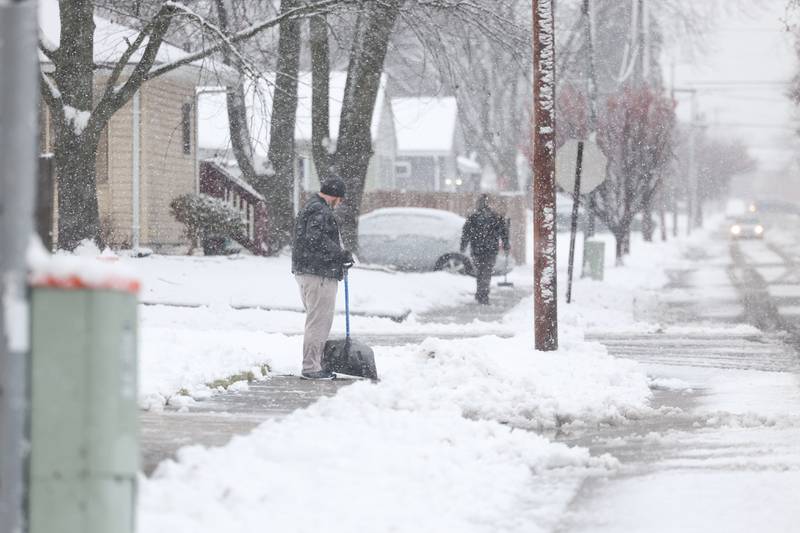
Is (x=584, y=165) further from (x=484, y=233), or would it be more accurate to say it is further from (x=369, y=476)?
(x=369, y=476)

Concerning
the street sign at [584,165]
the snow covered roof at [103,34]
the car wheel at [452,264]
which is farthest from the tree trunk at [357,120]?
the street sign at [584,165]

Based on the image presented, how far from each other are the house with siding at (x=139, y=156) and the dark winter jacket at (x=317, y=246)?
14.1 meters

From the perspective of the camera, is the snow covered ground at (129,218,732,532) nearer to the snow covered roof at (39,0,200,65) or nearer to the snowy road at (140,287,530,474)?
the snowy road at (140,287,530,474)

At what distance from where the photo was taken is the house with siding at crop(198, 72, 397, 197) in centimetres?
3428

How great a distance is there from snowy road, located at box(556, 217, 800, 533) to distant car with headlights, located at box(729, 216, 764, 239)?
179 ft

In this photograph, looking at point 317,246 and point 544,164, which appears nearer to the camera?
point 317,246

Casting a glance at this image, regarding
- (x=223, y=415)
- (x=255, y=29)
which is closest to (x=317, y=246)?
(x=223, y=415)

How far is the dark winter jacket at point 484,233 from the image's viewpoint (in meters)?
24.7

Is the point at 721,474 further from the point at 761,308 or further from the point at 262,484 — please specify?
the point at 761,308

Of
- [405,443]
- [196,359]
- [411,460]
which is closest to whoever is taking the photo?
[411,460]

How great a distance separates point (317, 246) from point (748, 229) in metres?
65.7

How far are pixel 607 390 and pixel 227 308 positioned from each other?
9.95 m

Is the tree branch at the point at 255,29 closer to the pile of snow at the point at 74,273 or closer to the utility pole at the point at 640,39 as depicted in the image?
the pile of snow at the point at 74,273

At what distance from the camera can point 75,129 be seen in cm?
1953
